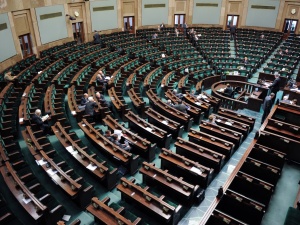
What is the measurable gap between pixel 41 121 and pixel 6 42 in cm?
574

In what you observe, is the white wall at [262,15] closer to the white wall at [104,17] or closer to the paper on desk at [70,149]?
the white wall at [104,17]

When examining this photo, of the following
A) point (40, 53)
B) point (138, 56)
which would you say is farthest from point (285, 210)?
point (40, 53)

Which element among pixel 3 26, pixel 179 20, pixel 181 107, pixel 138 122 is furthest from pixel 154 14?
pixel 138 122

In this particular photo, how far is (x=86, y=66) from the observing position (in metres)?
10.1

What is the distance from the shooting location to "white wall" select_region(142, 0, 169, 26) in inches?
663

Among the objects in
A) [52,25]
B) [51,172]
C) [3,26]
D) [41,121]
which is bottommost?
[51,172]

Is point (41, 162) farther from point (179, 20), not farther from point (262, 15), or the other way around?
point (262, 15)

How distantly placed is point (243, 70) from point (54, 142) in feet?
28.8

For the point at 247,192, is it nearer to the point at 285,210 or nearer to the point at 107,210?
the point at 285,210

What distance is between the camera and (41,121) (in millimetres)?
6289

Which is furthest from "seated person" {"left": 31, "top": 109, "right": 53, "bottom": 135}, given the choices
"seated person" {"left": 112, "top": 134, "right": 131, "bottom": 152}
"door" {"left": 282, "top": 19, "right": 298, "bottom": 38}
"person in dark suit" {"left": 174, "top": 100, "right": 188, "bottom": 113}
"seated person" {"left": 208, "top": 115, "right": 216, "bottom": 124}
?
"door" {"left": 282, "top": 19, "right": 298, "bottom": 38}

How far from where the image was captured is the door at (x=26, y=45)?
11.6 metres

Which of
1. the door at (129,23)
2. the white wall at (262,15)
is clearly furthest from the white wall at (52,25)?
→ the white wall at (262,15)

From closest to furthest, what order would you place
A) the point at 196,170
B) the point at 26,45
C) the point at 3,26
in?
the point at 196,170 → the point at 3,26 → the point at 26,45
